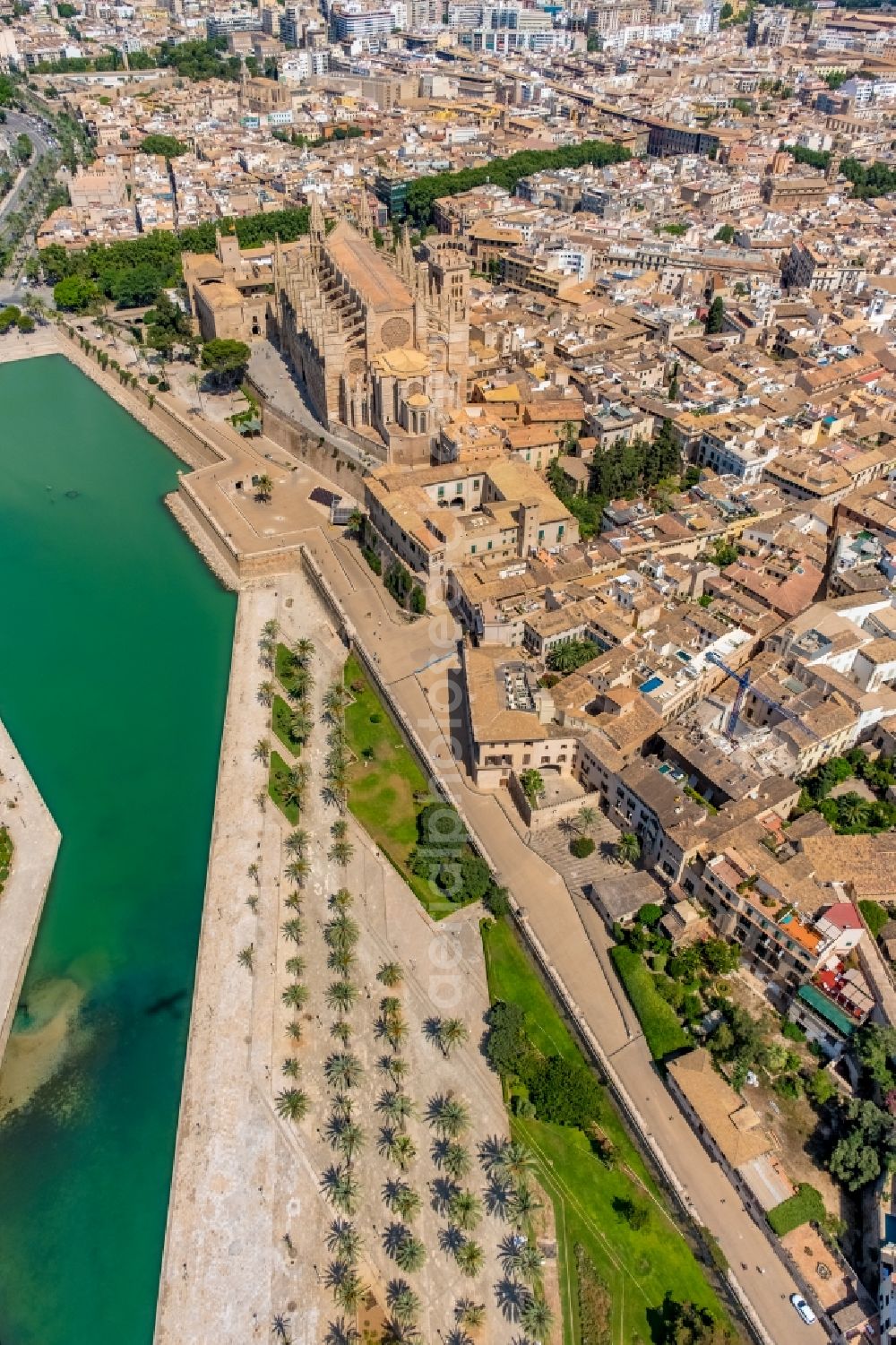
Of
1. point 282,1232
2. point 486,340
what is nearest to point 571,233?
point 486,340

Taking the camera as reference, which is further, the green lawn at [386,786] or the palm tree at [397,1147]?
the green lawn at [386,786]

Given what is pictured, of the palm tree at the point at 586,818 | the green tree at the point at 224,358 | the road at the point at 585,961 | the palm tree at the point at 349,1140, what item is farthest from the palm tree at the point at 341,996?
the green tree at the point at 224,358

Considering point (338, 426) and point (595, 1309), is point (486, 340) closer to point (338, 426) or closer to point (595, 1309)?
point (338, 426)

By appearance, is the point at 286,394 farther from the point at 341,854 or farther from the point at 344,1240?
the point at 344,1240

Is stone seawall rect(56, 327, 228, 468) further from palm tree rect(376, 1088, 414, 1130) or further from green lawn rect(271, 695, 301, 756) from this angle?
palm tree rect(376, 1088, 414, 1130)

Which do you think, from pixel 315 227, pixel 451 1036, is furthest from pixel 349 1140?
pixel 315 227

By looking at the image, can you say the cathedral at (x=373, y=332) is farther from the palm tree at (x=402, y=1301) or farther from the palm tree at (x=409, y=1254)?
the palm tree at (x=402, y=1301)
